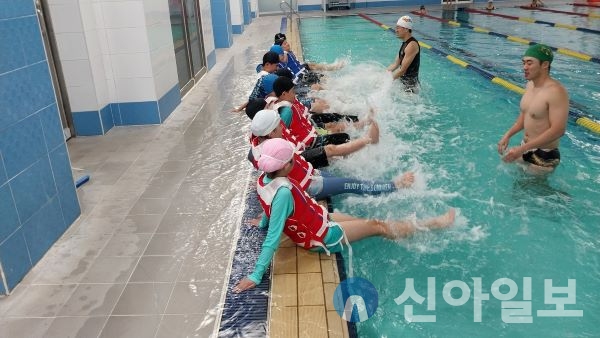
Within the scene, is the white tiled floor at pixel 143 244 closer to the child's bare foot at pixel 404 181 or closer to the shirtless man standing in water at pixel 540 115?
the child's bare foot at pixel 404 181

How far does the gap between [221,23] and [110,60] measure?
24.4 feet

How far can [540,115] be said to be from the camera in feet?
13.1

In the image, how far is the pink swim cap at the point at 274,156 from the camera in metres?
2.71

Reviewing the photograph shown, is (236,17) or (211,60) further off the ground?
(236,17)

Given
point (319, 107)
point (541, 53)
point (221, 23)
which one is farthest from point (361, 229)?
point (221, 23)

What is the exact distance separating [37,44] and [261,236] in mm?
2107

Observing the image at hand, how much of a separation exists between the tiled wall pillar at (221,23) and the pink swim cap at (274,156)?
11.0 m

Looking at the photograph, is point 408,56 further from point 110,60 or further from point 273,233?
point 273,233

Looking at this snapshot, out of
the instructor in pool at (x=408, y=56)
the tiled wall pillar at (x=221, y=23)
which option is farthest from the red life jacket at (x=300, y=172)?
the tiled wall pillar at (x=221, y=23)

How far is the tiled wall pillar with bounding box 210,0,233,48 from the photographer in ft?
41.7

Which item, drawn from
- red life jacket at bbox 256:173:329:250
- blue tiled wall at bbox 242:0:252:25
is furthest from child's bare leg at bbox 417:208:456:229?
blue tiled wall at bbox 242:0:252:25

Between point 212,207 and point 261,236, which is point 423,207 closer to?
point 261,236

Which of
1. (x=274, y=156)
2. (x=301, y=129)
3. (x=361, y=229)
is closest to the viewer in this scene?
(x=274, y=156)

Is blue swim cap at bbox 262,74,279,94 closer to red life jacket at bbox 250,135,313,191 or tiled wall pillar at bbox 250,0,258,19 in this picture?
red life jacket at bbox 250,135,313,191
